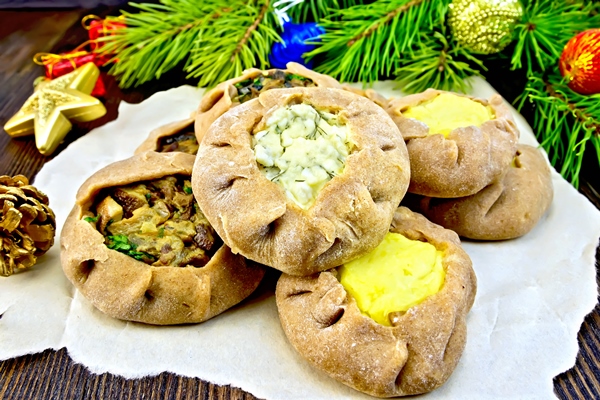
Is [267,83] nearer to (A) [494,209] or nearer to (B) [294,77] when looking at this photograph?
(B) [294,77]

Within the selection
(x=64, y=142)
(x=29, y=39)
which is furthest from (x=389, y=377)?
(x=29, y=39)

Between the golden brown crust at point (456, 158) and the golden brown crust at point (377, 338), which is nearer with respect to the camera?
the golden brown crust at point (377, 338)

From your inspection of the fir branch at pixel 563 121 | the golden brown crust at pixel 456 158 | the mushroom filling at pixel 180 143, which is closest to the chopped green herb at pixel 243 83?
the mushroom filling at pixel 180 143

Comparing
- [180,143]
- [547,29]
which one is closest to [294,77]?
[180,143]

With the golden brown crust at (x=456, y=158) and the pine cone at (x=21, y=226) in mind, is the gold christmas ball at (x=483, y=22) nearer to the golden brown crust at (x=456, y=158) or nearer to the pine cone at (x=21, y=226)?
the golden brown crust at (x=456, y=158)

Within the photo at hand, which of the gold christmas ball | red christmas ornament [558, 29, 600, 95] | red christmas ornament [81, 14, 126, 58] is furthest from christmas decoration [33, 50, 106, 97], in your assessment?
red christmas ornament [558, 29, 600, 95]

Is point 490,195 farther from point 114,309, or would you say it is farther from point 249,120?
point 114,309

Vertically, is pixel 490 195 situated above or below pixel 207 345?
above
